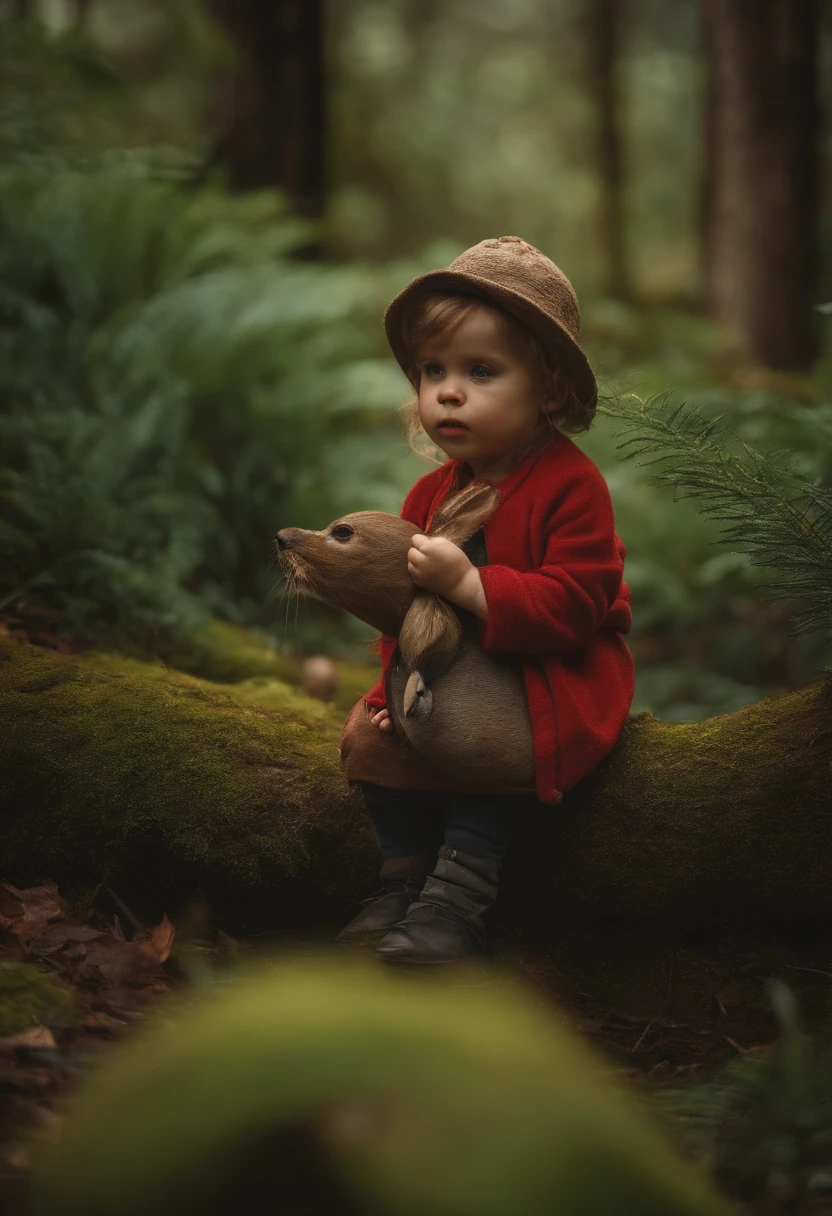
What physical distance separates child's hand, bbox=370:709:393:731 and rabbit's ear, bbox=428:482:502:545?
52cm

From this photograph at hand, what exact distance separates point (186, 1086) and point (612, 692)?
1.71 metres

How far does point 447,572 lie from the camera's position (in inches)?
99.3

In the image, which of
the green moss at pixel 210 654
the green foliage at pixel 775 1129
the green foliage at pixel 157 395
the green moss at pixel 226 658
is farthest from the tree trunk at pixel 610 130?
the green foliage at pixel 775 1129

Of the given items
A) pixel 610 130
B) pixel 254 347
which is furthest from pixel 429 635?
pixel 610 130

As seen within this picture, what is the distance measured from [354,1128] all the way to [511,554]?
1627 millimetres

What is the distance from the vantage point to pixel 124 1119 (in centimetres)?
127

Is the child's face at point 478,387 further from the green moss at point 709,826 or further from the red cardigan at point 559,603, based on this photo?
the green moss at point 709,826

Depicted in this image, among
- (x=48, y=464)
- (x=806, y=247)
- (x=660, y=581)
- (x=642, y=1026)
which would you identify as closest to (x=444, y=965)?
(x=642, y=1026)

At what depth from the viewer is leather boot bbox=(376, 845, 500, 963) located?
2518 mm

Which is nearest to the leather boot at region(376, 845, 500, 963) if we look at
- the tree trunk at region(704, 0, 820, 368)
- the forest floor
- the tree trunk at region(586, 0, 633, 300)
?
the forest floor

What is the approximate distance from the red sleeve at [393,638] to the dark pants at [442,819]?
0.24 meters

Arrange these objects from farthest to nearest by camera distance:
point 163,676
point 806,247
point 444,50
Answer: point 444,50 → point 806,247 → point 163,676

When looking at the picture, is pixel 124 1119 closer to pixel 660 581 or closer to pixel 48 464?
pixel 48 464

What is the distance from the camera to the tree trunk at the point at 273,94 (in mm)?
7734
